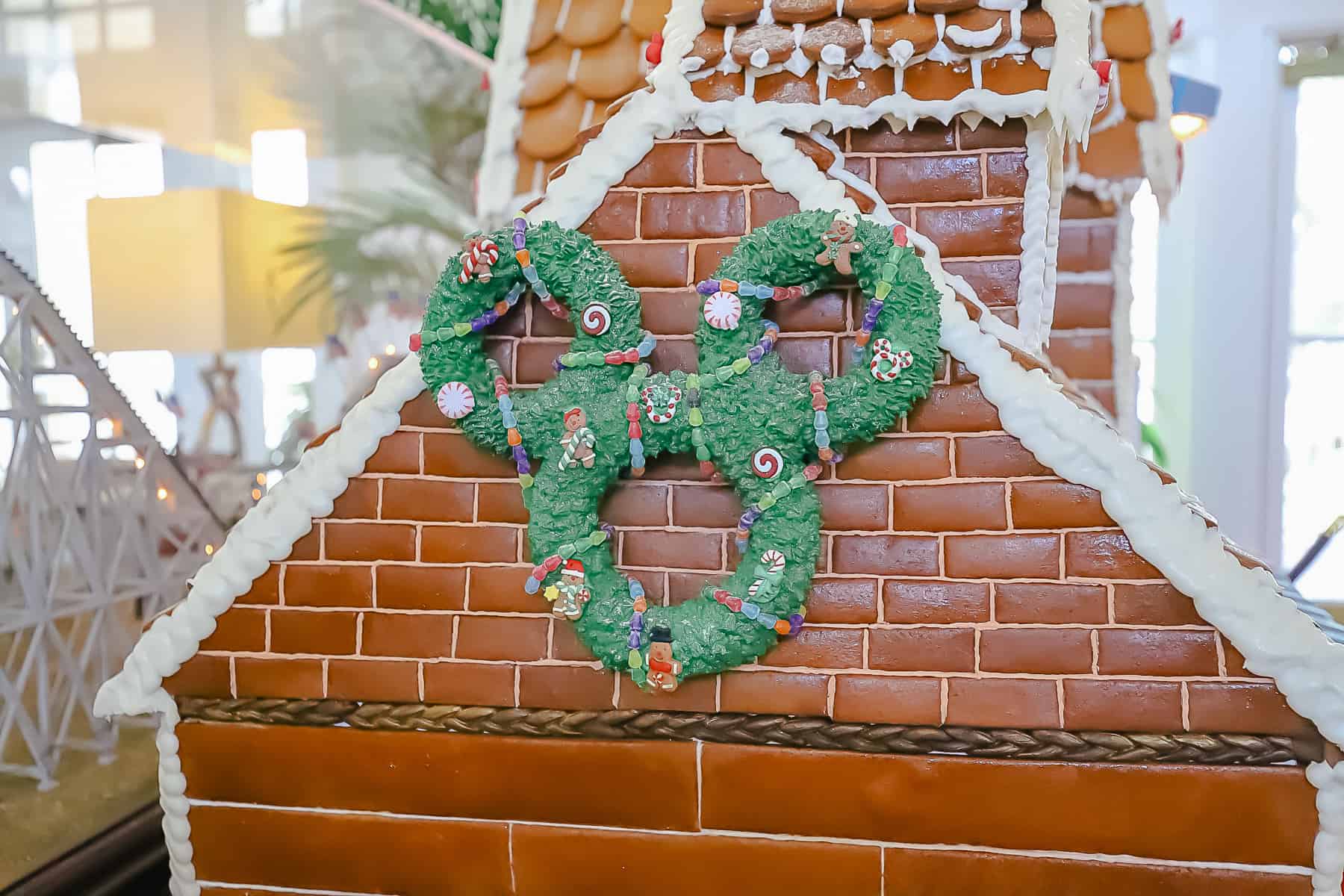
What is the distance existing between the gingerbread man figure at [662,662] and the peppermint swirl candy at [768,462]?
7.9 inches

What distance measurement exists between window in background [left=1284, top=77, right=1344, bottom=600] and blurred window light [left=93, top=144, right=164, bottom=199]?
2847mm

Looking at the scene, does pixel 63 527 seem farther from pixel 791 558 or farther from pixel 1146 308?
pixel 1146 308

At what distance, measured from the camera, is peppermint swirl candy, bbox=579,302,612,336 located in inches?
38.2

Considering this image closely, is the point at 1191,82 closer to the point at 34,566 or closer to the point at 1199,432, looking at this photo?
the point at 1199,432

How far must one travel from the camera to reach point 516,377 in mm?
1062

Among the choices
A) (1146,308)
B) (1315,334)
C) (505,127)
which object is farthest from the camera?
(1146,308)

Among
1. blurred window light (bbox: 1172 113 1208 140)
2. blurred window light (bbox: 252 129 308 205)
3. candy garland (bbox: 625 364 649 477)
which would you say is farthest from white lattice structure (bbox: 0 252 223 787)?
blurred window light (bbox: 1172 113 1208 140)

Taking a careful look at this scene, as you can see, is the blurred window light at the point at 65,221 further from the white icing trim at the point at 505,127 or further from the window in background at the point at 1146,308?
the window in background at the point at 1146,308

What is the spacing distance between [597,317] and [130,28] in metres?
1.21

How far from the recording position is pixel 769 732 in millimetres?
1004

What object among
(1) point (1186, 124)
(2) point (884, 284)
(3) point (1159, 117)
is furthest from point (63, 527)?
(1) point (1186, 124)

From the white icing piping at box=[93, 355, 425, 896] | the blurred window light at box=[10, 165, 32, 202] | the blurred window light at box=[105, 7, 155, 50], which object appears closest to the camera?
the white icing piping at box=[93, 355, 425, 896]

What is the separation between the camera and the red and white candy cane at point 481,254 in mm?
976

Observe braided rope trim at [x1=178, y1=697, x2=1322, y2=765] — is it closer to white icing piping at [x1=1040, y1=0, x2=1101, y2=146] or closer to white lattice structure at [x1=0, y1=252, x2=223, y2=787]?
white lattice structure at [x1=0, y1=252, x2=223, y2=787]
